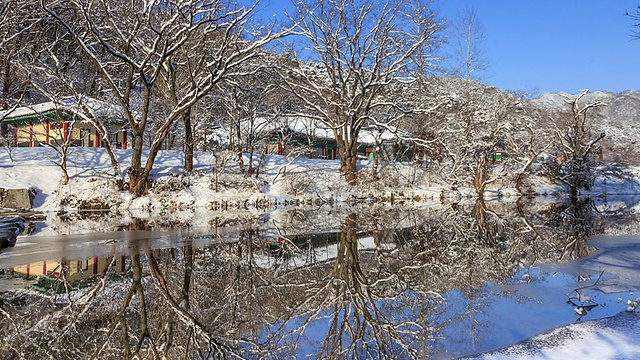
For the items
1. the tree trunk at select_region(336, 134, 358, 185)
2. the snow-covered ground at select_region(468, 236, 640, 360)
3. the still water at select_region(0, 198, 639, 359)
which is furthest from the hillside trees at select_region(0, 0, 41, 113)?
the snow-covered ground at select_region(468, 236, 640, 360)

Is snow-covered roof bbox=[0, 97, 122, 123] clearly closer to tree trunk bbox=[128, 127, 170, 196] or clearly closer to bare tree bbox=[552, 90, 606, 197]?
tree trunk bbox=[128, 127, 170, 196]

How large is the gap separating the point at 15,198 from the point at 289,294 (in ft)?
56.8

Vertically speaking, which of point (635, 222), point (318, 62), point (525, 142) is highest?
point (318, 62)

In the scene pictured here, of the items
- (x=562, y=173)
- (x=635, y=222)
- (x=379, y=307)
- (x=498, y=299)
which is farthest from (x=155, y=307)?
(x=562, y=173)

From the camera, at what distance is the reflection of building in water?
718 cm

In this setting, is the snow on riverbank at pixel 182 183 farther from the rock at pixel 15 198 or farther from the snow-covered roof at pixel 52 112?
the snow-covered roof at pixel 52 112

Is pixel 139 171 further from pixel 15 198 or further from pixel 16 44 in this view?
pixel 16 44

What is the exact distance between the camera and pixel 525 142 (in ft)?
119

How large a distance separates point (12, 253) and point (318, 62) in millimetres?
23587

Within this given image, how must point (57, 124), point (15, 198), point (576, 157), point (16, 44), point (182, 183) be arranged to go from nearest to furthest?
point (15, 198) → point (182, 183) → point (57, 124) → point (16, 44) → point (576, 157)

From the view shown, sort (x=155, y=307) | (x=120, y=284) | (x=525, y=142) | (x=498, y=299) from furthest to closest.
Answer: (x=525, y=142)
(x=120, y=284)
(x=498, y=299)
(x=155, y=307)

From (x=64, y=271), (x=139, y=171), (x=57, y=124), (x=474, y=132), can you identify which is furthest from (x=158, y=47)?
(x=474, y=132)

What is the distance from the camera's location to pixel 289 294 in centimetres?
665

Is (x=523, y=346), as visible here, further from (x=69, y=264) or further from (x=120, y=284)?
(x=69, y=264)
